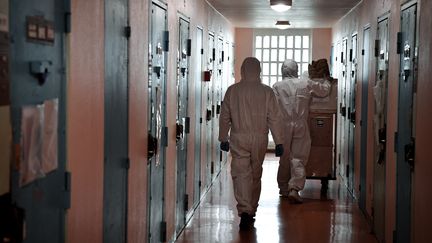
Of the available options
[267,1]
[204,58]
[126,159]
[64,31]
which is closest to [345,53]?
[267,1]

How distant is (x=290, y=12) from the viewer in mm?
9734

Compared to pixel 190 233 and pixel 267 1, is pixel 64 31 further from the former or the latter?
pixel 267 1

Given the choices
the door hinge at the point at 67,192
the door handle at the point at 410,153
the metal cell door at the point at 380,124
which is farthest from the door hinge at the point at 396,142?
the door hinge at the point at 67,192

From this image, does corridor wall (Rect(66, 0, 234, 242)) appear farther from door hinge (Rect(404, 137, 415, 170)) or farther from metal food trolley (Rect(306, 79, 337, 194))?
metal food trolley (Rect(306, 79, 337, 194))

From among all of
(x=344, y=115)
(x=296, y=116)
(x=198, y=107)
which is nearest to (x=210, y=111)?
(x=198, y=107)

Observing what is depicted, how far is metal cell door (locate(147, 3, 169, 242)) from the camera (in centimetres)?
466

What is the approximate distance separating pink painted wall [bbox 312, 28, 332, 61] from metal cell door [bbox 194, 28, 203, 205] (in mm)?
6084

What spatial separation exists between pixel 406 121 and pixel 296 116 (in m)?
3.43

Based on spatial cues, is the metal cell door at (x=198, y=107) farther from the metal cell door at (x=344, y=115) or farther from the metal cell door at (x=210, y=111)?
the metal cell door at (x=344, y=115)

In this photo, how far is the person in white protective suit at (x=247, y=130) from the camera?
630 cm

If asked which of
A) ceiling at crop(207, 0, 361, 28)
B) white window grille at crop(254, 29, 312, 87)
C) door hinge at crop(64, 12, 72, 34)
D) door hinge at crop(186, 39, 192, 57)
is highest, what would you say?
ceiling at crop(207, 0, 361, 28)

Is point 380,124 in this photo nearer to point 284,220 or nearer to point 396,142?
point 396,142

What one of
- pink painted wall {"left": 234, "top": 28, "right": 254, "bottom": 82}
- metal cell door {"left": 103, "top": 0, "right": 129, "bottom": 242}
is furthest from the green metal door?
pink painted wall {"left": 234, "top": 28, "right": 254, "bottom": 82}

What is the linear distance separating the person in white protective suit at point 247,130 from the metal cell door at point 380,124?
1.00 metres
